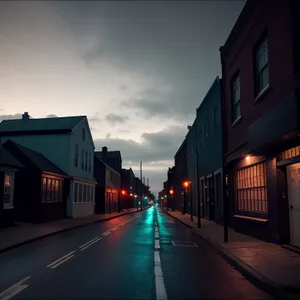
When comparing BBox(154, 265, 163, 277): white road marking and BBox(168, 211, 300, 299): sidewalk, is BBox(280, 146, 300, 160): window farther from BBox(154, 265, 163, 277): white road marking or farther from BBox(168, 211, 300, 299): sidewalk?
BBox(154, 265, 163, 277): white road marking

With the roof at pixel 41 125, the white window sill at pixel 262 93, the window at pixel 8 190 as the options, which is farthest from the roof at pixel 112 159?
the white window sill at pixel 262 93

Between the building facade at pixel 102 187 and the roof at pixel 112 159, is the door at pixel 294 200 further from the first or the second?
the roof at pixel 112 159

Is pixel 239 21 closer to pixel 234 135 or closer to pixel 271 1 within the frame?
pixel 271 1

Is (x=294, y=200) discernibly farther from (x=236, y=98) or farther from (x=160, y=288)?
(x=236, y=98)

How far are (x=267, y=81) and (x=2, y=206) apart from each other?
16.7 metres

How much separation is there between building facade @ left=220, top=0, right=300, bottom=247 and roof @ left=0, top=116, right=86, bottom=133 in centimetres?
1932

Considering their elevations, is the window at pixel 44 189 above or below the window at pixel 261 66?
below

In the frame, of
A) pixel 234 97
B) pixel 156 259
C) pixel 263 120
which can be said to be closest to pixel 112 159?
pixel 234 97

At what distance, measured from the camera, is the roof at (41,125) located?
1357 inches

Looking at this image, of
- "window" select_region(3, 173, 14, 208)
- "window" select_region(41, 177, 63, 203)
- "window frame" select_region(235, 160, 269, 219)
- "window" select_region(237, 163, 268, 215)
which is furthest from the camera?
"window" select_region(41, 177, 63, 203)

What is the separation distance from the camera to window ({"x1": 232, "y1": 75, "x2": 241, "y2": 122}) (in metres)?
17.9

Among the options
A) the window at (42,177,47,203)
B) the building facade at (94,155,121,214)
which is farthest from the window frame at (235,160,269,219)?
the building facade at (94,155,121,214)

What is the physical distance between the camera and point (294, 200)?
39.7 ft

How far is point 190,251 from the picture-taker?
509 inches
